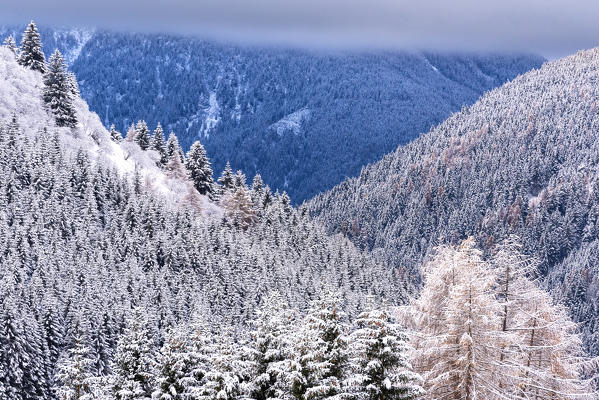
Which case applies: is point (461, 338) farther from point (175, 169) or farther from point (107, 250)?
point (175, 169)

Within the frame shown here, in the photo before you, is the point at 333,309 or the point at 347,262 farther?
the point at 347,262

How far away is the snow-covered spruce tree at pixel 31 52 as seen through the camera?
10950 cm

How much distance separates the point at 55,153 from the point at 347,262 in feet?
210

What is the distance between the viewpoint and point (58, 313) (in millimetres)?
62094

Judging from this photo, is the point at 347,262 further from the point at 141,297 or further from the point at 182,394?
the point at 182,394

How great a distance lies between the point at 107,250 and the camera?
262 ft

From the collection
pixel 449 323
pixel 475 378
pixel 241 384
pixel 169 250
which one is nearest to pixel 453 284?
pixel 449 323

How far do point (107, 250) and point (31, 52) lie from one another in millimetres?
57107

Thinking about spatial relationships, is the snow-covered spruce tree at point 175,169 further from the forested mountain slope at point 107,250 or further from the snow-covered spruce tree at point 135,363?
the snow-covered spruce tree at point 135,363

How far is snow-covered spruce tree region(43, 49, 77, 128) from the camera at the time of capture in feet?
341

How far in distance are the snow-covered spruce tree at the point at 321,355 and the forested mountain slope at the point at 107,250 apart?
124 ft

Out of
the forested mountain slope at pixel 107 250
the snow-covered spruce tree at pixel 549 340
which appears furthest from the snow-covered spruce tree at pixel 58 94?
the snow-covered spruce tree at pixel 549 340

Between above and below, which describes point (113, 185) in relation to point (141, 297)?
above

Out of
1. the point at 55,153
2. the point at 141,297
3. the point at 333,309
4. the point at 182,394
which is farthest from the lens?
the point at 55,153
